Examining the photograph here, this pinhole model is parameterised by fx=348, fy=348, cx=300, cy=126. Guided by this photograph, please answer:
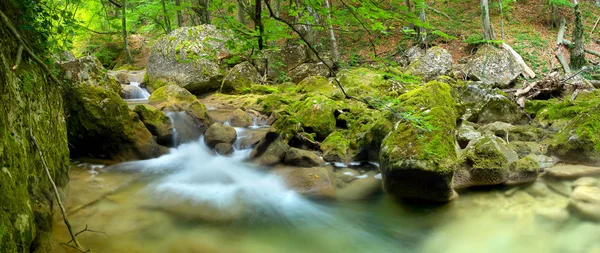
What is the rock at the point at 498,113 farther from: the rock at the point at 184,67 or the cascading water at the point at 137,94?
the cascading water at the point at 137,94

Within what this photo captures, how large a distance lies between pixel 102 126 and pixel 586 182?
7767mm

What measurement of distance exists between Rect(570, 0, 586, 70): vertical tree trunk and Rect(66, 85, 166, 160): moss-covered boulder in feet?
50.4

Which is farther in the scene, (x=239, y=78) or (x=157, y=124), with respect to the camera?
(x=239, y=78)

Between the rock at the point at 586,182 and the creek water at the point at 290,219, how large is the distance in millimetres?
144

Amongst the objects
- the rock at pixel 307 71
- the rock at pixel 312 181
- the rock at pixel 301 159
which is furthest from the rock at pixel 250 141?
the rock at pixel 307 71

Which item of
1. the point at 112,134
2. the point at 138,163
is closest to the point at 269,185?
the point at 138,163

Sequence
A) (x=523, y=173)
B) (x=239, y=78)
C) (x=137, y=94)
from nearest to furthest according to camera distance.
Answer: (x=523, y=173), (x=137, y=94), (x=239, y=78)

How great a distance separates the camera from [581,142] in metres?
5.86

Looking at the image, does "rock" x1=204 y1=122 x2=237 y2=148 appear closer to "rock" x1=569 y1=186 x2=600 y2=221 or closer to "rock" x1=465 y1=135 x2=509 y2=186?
"rock" x1=465 y1=135 x2=509 y2=186

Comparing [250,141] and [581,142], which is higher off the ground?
[250,141]

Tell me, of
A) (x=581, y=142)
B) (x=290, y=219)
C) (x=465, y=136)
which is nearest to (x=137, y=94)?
(x=290, y=219)

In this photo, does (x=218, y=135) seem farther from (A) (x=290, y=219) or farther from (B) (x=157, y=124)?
(A) (x=290, y=219)

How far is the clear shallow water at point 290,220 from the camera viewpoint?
3.95 metres

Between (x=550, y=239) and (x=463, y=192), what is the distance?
1.19 m
